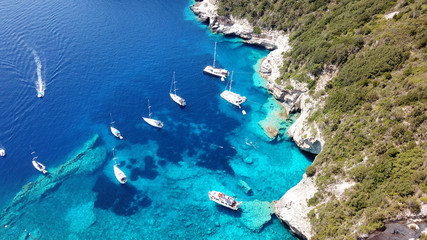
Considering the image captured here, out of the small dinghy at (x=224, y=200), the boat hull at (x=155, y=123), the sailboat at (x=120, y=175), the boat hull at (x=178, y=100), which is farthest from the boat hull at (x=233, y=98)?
the sailboat at (x=120, y=175)

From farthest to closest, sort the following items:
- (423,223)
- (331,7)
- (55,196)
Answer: (331,7) < (55,196) < (423,223)

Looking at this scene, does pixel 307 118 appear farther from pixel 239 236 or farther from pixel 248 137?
pixel 239 236

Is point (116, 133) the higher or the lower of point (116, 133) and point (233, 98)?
the lower

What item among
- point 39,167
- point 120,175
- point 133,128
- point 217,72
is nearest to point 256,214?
point 120,175

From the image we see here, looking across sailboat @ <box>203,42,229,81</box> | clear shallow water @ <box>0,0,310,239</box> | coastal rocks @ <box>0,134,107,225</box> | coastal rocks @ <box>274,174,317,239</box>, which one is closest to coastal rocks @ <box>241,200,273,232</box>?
clear shallow water @ <box>0,0,310,239</box>

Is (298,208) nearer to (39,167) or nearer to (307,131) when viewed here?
(307,131)

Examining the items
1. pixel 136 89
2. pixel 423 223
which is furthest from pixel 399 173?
pixel 136 89

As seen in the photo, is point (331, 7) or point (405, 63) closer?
point (405, 63)
